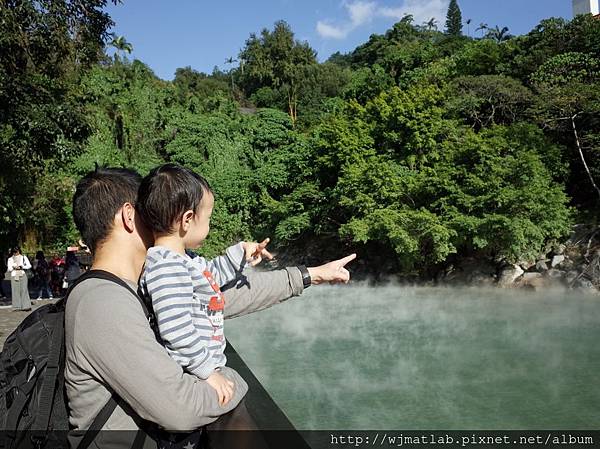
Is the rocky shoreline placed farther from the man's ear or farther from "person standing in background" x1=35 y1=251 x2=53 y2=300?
the man's ear

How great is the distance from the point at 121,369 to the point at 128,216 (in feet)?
1.14

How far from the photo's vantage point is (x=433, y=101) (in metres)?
12.6

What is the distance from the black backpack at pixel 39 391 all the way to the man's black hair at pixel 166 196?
0.56ft

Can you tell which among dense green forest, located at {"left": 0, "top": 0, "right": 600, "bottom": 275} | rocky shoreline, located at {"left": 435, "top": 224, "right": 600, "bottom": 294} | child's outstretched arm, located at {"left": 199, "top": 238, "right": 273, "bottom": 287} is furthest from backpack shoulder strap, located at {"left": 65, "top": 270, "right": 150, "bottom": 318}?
rocky shoreline, located at {"left": 435, "top": 224, "right": 600, "bottom": 294}

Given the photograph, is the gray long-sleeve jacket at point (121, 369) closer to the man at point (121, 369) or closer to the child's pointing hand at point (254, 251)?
the man at point (121, 369)

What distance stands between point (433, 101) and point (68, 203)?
9996 millimetres

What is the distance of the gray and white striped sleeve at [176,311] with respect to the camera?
3.53 feet

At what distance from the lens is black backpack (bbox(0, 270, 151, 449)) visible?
3.21ft

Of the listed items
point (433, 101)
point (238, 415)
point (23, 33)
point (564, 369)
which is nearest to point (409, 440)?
point (564, 369)

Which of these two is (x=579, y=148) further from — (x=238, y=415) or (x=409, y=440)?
(x=238, y=415)

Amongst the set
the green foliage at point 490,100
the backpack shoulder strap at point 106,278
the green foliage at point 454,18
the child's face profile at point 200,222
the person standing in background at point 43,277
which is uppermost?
the green foliage at point 454,18

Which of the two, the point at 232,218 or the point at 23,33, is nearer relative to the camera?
the point at 23,33

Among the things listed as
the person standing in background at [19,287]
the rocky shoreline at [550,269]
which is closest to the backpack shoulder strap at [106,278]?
the person standing in background at [19,287]

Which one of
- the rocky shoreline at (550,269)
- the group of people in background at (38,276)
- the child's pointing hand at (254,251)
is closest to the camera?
the child's pointing hand at (254,251)
